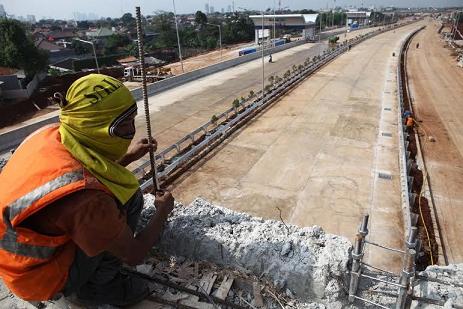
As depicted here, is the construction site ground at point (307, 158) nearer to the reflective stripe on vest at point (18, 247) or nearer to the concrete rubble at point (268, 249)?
the concrete rubble at point (268, 249)

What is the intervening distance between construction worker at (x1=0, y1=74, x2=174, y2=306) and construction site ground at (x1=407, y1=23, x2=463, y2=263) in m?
→ 8.87

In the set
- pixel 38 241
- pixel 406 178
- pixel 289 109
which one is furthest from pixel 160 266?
pixel 289 109

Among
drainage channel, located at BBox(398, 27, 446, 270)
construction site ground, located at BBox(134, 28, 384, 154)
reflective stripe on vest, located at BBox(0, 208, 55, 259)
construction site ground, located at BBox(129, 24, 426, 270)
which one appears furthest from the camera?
construction site ground, located at BBox(134, 28, 384, 154)

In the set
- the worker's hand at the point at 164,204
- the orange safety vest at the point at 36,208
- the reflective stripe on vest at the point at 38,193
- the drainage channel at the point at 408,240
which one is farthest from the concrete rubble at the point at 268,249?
the reflective stripe on vest at the point at 38,193

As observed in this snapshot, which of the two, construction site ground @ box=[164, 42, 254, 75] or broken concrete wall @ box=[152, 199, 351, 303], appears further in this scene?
construction site ground @ box=[164, 42, 254, 75]

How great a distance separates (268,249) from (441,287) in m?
1.47

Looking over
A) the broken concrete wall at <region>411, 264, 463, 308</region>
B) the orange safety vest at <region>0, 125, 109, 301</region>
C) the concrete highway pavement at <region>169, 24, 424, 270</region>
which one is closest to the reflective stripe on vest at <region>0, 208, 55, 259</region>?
the orange safety vest at <region>0, 125, 109, 301</region>

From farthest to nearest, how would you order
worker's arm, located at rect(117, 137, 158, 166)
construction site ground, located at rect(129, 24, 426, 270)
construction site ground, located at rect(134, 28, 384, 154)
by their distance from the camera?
construction site ground, located at rect(134, 28, 384, 154)
construction site ground, located at rect(129, 24, 426, 270)
worker's arm, located at rect(117, 137, 158, 166)

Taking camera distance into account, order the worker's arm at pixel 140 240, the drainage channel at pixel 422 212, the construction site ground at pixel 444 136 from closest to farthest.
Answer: the worker's arm at pixel 140 240 → the drainage channel at pixel 422 212 → the construction site ground at pixel 444 136

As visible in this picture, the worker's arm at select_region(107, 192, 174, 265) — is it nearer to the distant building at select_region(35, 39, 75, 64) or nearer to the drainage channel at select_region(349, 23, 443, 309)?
the drainage channel at select_region(349, 23, 443, 309)

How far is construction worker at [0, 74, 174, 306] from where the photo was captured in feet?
6.30

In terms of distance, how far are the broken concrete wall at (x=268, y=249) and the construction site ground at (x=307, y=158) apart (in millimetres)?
5549

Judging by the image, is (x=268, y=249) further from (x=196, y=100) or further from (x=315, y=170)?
(x=196, y=100)

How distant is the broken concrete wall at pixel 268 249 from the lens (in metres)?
2.83
